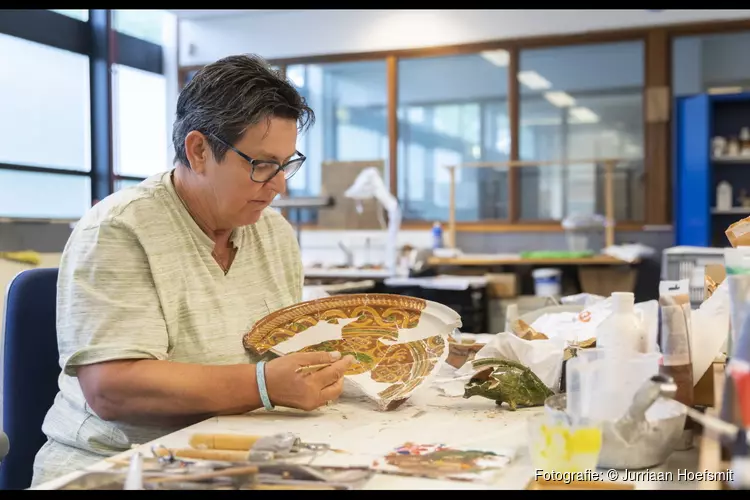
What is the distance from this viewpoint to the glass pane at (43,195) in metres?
5.35

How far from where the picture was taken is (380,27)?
21.6 ft

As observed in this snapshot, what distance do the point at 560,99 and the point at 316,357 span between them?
523 cm

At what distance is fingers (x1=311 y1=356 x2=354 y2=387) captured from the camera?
4.38 ft

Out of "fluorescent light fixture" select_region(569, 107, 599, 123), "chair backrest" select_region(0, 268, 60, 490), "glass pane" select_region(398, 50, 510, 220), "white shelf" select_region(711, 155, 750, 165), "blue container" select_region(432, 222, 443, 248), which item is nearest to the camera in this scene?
"chair backrest" select_region(0, 268, 60, 490)

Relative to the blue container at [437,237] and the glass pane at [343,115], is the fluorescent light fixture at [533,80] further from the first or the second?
the blue container at [437,237]

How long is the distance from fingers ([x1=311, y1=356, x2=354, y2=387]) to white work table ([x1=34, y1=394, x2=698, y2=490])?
0.18 feet

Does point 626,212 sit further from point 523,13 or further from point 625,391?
point 625,391

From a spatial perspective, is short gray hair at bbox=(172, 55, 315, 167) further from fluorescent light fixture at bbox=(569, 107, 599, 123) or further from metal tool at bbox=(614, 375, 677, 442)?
fluorescent light fixture at bbox=(569, 107, 599, 123)

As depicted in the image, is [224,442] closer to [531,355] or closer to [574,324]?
[531,355]

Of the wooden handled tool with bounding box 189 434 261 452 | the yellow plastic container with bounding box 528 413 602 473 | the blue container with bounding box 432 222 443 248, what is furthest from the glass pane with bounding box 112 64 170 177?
the yellow plastic container with bounding box 528 413 602 473

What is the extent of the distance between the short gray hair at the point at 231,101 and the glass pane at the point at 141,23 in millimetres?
5439

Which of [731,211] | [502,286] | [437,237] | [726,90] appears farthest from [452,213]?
[726,90]

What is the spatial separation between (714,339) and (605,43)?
17.1ft

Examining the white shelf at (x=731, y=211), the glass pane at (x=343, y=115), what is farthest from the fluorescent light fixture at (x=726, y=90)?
the glass pane at (x=343, y=115)
